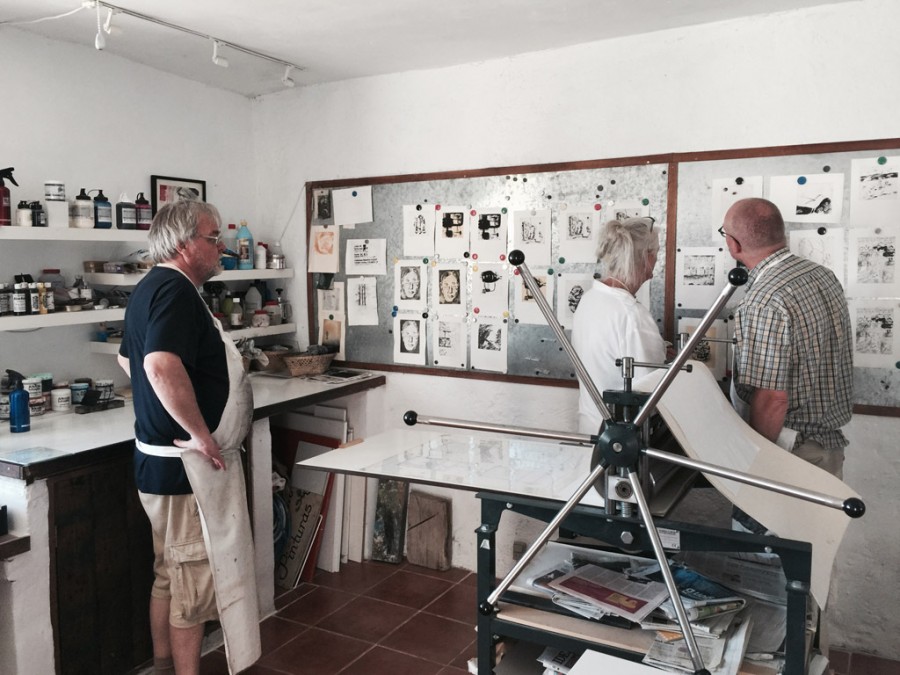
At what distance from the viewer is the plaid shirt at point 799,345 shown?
2.41 metres

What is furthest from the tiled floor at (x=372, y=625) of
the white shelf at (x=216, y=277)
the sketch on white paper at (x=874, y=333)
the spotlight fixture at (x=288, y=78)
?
the spotlight fixture at (x=288, y=78)

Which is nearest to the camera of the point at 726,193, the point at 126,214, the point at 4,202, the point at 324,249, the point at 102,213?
the point at 4,202

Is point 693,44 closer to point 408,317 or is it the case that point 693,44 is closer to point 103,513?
point 408,317

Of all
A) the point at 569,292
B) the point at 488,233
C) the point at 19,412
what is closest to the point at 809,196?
the point at 569,292

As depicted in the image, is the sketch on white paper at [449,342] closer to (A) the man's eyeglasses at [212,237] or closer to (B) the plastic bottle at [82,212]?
(A) the man's eyeglasses at [212,237]

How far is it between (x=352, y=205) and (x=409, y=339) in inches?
33.1

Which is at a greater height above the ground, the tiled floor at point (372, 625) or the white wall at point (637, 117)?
the white wall at point (637, 117)

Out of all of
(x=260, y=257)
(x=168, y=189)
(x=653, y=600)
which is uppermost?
(x=168, y=189)

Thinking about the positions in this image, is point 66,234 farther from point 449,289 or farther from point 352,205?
point 449,289

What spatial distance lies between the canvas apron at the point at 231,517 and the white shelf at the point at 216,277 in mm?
867

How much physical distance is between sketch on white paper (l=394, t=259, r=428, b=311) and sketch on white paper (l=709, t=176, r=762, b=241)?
1501mm

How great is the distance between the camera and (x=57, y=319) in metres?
3.08

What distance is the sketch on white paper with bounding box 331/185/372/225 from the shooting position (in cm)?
416

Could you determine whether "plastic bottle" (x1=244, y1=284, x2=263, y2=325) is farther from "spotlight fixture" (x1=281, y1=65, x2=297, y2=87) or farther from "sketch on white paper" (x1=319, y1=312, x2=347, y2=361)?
"spotlight fixture" (x1=281, y1=65, x2=297, y2=87)
